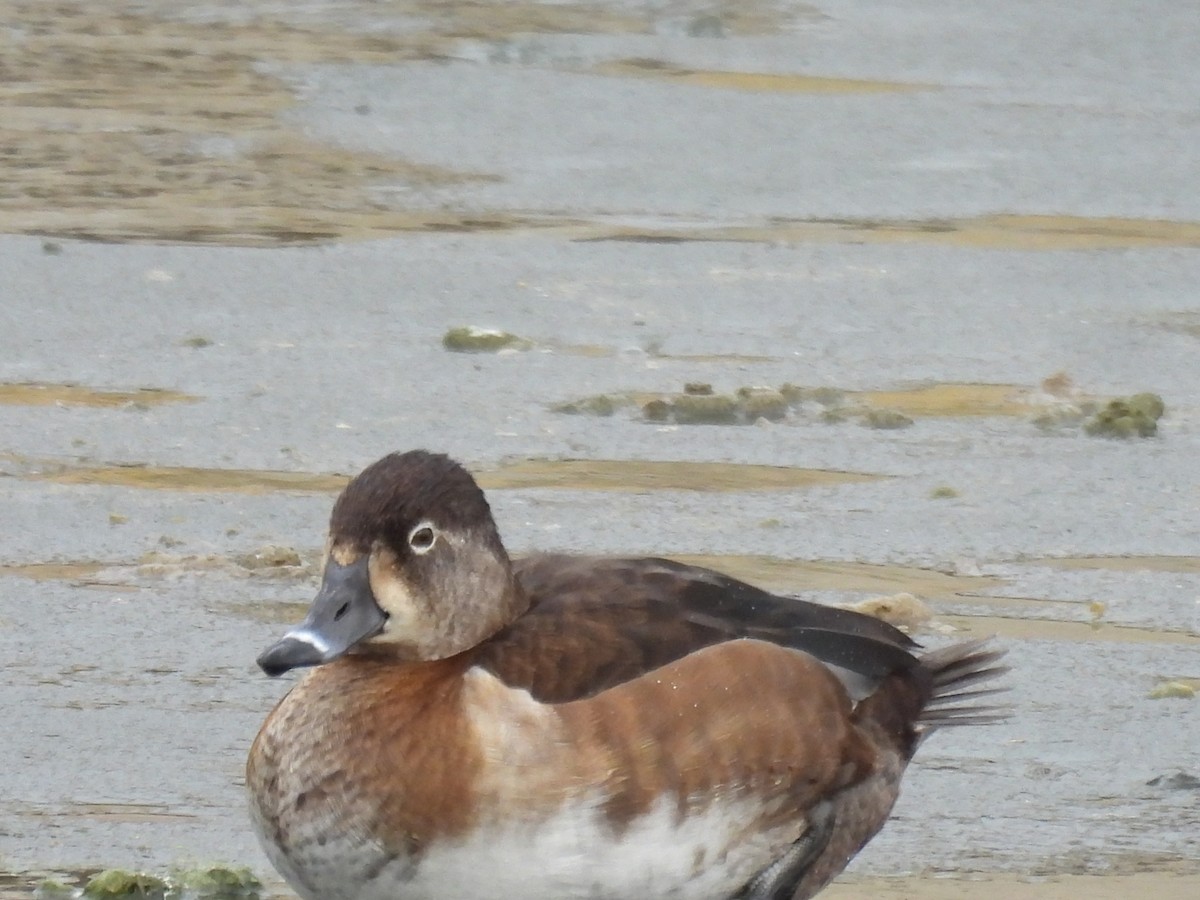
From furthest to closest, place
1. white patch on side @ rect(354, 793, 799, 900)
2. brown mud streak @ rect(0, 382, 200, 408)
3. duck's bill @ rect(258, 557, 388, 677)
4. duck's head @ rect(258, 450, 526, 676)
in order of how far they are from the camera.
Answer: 1. brown mud streak @ rect(0, 382, 200, 408)
2. duck's head @ rect(258, 450, 526, 676)
3. duck's bill @ rect(258, 557, 388, 677)
4. white patch on side @ rect(354, 793, 799, 900)

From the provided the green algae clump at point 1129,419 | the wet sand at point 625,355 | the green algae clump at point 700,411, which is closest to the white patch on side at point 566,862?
the wet sand at point 625,355

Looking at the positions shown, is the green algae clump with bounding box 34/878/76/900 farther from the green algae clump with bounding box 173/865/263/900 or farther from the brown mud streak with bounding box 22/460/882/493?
the brown mud streak with bounding box 22/460/882/493

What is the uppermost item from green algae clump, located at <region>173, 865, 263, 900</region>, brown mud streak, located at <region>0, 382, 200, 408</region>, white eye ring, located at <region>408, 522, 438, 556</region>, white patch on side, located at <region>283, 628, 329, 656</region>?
white eye ring, located at <region>408, 522, 438, 556</region>

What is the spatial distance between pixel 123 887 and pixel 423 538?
2.49 ft

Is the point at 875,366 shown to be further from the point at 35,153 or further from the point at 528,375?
the point at 35,153

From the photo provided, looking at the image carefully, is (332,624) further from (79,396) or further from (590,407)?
(79,396)

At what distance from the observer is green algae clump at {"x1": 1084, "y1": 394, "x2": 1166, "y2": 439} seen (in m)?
7.13

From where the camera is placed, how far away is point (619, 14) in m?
13.6

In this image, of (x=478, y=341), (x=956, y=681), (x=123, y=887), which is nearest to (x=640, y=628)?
(x=956, y=681)

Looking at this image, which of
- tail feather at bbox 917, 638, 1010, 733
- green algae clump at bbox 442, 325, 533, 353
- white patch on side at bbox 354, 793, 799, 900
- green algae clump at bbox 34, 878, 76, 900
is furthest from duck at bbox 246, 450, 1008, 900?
green algae clump at bbox 442, 325, 533, 353

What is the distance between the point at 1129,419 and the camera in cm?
713

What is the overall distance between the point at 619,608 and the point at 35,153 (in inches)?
261

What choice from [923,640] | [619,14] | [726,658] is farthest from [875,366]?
[619,14]

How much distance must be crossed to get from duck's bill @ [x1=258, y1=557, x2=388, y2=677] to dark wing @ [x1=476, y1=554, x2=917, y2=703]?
21 centimetres
